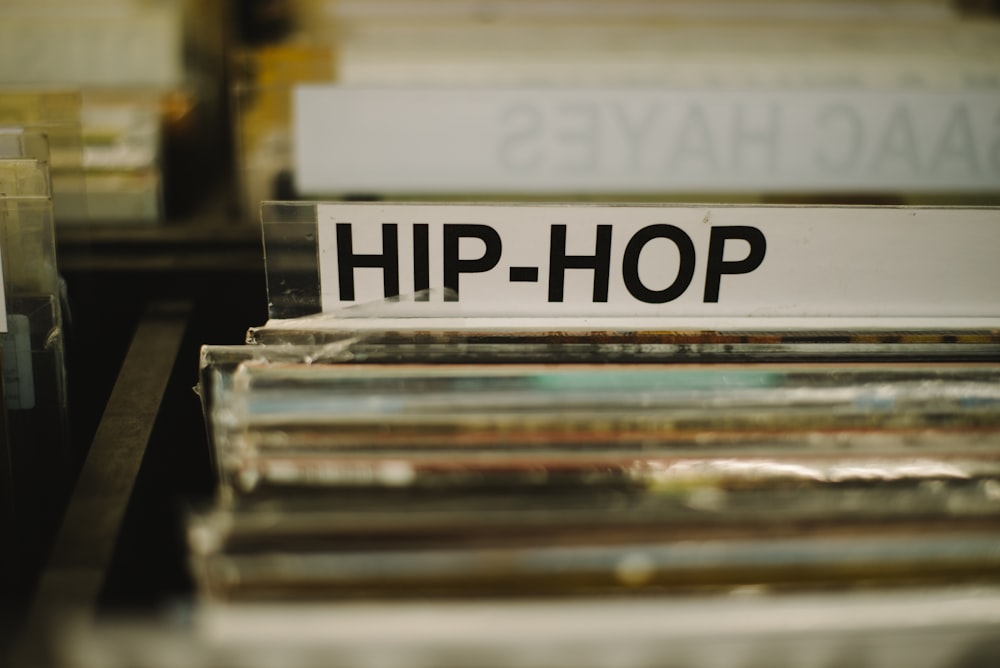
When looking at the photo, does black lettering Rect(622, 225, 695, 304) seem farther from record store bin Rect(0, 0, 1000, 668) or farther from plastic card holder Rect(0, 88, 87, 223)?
plastic card holder Rect(0, 88, 87, 223)

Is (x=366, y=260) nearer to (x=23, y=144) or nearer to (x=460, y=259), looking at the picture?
(x=460, y=259)

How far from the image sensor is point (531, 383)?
19.9 inches

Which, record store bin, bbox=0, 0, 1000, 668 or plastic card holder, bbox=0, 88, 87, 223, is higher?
plastic card holder, bbox=0, 88, 87, 223

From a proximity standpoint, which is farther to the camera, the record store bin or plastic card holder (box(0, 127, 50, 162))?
plastic card holder (box(0, 127, 50, 162))

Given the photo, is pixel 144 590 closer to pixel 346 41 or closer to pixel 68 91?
pixel 68 91

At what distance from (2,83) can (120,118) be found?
0.81 ft

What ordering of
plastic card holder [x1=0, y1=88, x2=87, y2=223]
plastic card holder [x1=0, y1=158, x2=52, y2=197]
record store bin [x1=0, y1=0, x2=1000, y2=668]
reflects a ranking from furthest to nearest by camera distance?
plastic card holder [x1=0, y1=88, x2=87, y2=223] < plastic card holder [x1=0, y1=158, x2=52, y2=197] < record store bin [x1=0, y1=0, x2=1000, y2=668]

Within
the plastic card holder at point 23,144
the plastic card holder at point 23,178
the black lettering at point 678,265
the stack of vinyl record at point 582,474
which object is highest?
the plastic card holder at point 23,144

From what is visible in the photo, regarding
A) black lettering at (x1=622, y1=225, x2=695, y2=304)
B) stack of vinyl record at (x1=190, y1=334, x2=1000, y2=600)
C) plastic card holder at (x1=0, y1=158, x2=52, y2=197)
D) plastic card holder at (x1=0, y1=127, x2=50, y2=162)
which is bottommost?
stack of vinyl record at (x1=190, y1=334, x2=1000, y2=600)

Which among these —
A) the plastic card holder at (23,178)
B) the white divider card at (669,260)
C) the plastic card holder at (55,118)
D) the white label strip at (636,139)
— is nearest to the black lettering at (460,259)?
the white divider card at (669,260)

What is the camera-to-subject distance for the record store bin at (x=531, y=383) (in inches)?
15.2

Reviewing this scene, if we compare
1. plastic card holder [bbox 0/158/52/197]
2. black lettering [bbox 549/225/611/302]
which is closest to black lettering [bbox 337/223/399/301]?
black lettering [bbox 549/225/611/302]

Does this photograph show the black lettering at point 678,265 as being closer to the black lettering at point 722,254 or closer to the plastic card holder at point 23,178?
the black lettering at point 722,254

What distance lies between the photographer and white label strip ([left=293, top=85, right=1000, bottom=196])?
0.63 metres
